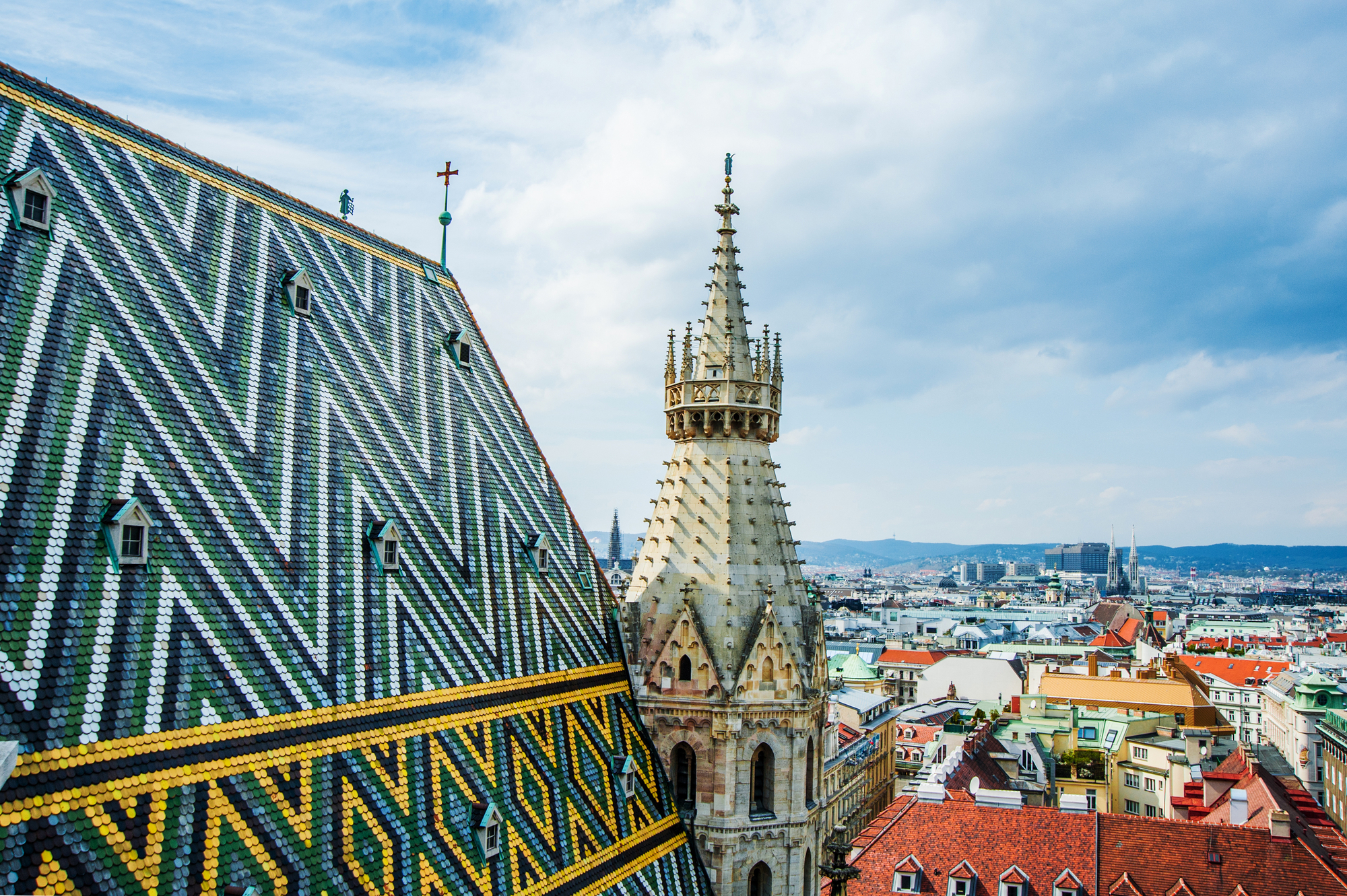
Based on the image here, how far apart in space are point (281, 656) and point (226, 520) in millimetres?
2026

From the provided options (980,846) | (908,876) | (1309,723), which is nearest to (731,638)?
(908,876)

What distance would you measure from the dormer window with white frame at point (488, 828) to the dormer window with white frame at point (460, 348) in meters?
10.3

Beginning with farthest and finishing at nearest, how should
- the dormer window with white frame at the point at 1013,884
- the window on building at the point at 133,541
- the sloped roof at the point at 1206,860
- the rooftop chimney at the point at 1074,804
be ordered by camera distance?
the rooftop chimney at the point at 1074,804 < the dormer window with white frame at the point at 1013,884 < the sloped roof at the point at 1206,860 < the window on building at the point at 133,541

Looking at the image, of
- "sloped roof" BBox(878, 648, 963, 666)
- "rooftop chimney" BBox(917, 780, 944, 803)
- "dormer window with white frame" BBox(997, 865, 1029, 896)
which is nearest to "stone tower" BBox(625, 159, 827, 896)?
"dormer window with white frame" BBox(997, 865, 1029, 896)

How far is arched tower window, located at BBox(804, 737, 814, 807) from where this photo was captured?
23.7 meters

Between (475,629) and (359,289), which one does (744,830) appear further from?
(359,289)

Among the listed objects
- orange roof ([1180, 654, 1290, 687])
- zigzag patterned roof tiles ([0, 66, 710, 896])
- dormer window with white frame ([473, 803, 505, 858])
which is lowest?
orange roof ([1180, 654, 1290, 687])

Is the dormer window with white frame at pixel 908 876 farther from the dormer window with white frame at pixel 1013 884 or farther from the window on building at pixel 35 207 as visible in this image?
the window on building at pixel 35 207

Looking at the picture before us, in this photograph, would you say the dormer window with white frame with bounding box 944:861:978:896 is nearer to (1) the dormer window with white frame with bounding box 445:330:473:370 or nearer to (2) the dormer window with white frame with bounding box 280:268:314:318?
(1) the dormer window with white frame with bounding box 445:330:473:370

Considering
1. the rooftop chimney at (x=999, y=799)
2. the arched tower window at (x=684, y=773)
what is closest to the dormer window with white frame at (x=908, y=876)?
the rooftop chimney at (x=999, y=799)

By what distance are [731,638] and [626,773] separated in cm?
381

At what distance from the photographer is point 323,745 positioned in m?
14.4

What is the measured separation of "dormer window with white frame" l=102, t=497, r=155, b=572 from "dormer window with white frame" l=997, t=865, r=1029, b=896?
3417 cm

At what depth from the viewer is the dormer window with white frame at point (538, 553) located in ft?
72.5
